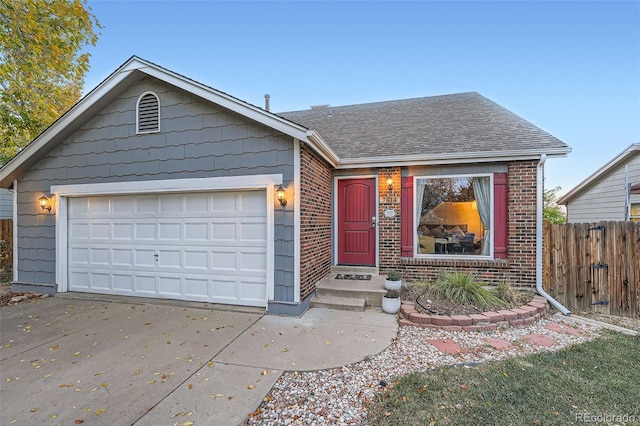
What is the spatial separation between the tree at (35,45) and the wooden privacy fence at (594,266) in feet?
37.8

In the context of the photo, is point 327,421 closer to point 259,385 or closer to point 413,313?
point 259,385

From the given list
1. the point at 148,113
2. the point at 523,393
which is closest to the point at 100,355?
the point at 148,113

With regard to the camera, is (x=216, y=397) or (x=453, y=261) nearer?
(x=216, y=397)

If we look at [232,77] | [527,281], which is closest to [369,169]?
[527,281]

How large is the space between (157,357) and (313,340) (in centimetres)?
195

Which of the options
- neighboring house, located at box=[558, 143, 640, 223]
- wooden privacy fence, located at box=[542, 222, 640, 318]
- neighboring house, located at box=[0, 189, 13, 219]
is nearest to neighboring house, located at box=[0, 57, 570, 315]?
wooden privacy fence, located at box=[542, 222, 640, 318]

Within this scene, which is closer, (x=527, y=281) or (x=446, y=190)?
(x=527, y=281)

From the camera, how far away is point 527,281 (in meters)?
5.50

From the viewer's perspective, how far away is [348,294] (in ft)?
17.3

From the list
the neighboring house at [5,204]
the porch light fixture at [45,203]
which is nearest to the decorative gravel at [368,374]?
the porch light fixture at [45,203]

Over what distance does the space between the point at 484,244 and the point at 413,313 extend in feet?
8.53

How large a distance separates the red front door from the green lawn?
3.55m

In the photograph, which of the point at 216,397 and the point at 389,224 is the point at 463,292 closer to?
the point at 389,224

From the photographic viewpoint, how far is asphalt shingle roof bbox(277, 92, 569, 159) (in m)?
5.73
